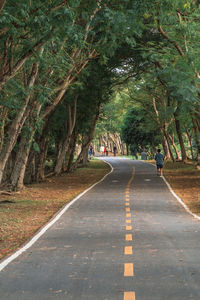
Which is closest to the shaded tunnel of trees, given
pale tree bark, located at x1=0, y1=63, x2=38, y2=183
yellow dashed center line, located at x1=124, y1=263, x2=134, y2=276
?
pale tree bark, located at x1=0, y1=63, x2=38, y2=183

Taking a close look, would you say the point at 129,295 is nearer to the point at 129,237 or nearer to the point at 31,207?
the point at 129,237

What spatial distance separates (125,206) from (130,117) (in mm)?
59711

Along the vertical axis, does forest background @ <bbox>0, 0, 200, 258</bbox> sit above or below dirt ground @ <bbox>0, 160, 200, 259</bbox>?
above

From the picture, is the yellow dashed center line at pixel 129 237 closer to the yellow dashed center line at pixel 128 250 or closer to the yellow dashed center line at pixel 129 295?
the yellow dashed center line at pixel 128 250

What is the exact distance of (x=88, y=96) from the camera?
37.2 m

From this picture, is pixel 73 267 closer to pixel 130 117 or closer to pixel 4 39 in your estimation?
pixel 4 39

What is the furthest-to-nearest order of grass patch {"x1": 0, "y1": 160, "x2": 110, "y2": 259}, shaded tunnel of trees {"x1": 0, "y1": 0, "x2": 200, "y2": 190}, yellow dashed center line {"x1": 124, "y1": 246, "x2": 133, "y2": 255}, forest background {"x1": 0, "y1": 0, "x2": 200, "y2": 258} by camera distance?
shaded tunnel of trees {"x1": 0, "y1": 0, "x2": 200, "y2": 190}
forest background {"x1": 0, "y1": 0, "x2": 200, "y2": 258}
grass patch {"x1": 0, "y1": 160, "x2": 110, "y2": 259}
yellow dashed center line {"x1": 124, "y1": 246, "x2": 133, "y2": 255}

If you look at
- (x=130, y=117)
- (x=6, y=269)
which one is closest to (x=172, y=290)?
(x=6, y=269)

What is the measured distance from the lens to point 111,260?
9000 millimetres

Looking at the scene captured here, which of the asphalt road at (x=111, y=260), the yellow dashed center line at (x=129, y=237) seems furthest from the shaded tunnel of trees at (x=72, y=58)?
the yellow dashed center line at (x=129, y=237)

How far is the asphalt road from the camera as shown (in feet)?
22.8

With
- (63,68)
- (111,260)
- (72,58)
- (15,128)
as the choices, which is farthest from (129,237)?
(72,58)

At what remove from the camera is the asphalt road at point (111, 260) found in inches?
274

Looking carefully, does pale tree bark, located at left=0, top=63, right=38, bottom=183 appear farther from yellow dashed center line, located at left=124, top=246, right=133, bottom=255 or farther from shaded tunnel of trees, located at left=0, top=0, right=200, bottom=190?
yellow dashed center line, located at left=124, top=246, right=133, bottom=255
